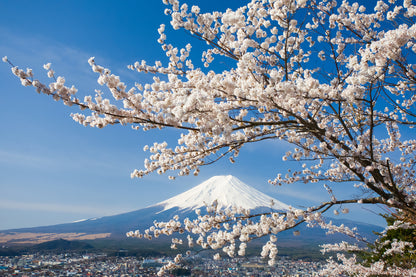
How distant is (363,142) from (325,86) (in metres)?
1.24

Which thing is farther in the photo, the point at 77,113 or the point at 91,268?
the point at 91,268

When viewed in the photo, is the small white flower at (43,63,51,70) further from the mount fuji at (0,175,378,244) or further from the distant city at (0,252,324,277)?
the mount fuji at (0,175,378,244)

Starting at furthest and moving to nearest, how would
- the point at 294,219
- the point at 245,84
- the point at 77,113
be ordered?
1. the point at 294,219
2. the point at 77,113
3. the point at 245,84

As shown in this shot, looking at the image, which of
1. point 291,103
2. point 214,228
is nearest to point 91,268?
point 214,228

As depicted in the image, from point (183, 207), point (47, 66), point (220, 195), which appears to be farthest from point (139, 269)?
point (220, 195)

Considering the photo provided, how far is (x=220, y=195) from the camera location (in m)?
129

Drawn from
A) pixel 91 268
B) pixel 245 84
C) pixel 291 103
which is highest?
pixel 245 84

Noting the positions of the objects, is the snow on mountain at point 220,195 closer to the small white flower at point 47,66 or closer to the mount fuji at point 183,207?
the mount fuji at point 183,207

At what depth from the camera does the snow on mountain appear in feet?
382

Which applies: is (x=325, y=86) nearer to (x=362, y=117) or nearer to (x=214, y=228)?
(x=362, y=117)

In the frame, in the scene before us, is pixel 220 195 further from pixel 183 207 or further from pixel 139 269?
pixel 139 269

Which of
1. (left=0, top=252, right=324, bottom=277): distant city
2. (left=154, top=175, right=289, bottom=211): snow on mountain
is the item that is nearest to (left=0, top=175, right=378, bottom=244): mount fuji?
(left=154, top=175, right=289, bottom=211): snow on mountain

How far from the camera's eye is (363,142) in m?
3.20

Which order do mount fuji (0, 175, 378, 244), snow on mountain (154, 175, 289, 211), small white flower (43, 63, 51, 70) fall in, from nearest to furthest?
small white flower (43, 63, 51, 70) → mount fuji (0, 175, 378, 244) → snow on mountain (154, 175, 289, 211)
